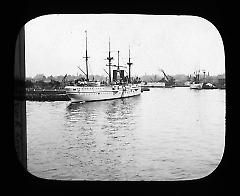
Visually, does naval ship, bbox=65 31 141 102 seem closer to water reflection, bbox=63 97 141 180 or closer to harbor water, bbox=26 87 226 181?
harbor water, bbox=26 87 226 181

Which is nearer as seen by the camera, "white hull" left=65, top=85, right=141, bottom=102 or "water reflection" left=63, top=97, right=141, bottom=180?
"white hull" left=65, top=85, right=141, bottom=102

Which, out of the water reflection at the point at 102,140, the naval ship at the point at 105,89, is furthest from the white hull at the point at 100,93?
the water reflection at the point at 102,140

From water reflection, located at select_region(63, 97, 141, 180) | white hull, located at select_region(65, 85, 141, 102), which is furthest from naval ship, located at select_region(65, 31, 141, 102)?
water reflection, located at select_region(63, 97, 141, 180)

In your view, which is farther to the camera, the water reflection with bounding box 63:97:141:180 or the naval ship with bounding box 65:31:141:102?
the water reflection with bounding box 63:97:141:180

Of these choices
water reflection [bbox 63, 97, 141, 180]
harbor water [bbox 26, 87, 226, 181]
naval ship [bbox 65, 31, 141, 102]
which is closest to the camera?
naval ship [bbox 65, 31, 141, 102]

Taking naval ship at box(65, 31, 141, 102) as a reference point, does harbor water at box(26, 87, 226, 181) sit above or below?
below

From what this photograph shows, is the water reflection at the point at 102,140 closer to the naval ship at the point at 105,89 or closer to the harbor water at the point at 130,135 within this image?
the harbor water at the point at 130,135

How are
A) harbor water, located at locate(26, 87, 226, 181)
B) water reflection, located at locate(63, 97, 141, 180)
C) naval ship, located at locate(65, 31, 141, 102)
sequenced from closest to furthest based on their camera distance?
naval ship, located at locate(65, 31, 141, 102), harbor water, located at locate(26, 87, 226, 181), water reflection, located at locate(63, 97, 141, 180)

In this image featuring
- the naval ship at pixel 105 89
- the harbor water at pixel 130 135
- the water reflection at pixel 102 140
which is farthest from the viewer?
the water reflection at pixel 102 140

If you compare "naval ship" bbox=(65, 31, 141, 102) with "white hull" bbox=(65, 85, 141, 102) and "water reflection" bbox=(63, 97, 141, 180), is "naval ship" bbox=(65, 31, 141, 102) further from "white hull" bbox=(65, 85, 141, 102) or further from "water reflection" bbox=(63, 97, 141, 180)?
"water reflection" bbox=(63, 97, 141, 180)
